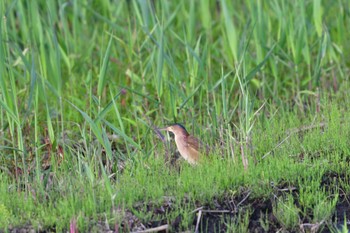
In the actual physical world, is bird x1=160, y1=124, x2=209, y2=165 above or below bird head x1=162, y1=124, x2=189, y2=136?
below

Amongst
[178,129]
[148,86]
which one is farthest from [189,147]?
[148,86]

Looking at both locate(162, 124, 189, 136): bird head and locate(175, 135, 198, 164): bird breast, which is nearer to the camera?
locate(175, 135, 198, 164): bird breast

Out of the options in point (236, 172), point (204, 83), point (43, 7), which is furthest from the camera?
point (43, 7)

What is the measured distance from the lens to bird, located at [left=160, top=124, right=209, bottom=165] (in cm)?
584

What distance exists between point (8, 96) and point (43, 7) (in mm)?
4167

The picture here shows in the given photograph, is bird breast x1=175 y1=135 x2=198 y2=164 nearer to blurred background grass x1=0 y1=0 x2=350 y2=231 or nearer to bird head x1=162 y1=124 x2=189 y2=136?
bird head x1=162 y1=124 x2=189 y2=136

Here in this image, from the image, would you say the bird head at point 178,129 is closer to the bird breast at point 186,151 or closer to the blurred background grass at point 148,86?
the bird breast at point 186,151

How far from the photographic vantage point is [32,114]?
7066mm

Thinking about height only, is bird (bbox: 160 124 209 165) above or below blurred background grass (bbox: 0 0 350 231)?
below

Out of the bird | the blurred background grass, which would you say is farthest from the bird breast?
the blurred background grass

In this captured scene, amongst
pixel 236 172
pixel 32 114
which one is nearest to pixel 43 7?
pixel 32 114

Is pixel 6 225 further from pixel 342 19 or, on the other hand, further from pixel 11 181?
pixel 342 19

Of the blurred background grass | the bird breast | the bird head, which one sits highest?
the blurred background grass

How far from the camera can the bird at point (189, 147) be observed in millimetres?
5836
